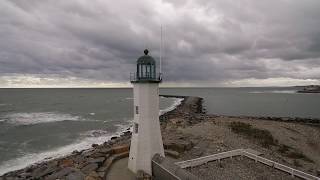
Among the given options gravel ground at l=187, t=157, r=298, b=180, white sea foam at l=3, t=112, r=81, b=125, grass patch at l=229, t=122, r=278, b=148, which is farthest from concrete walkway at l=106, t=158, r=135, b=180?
white sea foam at l=3, t=112, r=81, b=125

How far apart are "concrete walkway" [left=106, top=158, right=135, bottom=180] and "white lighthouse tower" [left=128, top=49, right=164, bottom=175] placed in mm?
409

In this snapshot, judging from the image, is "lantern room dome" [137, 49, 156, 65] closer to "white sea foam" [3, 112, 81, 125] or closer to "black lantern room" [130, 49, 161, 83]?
"black lantern room" [130, 49, 161, 83]

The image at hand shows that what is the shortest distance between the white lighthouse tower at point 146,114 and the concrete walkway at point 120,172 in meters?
0.41

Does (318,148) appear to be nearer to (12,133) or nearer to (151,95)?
(151,95)

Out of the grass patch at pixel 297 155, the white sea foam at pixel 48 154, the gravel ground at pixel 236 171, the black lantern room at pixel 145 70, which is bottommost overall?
the white sea foam at pixel 48 154

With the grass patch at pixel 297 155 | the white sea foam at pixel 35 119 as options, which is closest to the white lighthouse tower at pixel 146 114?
the grass patch at pixel 297 155

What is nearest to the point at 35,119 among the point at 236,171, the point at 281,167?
the point at 236,171

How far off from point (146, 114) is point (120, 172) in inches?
114

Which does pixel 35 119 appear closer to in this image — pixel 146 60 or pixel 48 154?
pixel 48 154

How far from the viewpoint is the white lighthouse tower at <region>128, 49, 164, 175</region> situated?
39.0 feet

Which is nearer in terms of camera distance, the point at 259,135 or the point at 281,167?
the point at 281,167

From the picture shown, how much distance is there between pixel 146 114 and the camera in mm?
11961

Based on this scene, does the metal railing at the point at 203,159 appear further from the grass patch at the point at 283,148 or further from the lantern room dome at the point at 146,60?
the grass patch at the point at 283,148

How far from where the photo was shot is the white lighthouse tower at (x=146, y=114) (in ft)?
39.0
